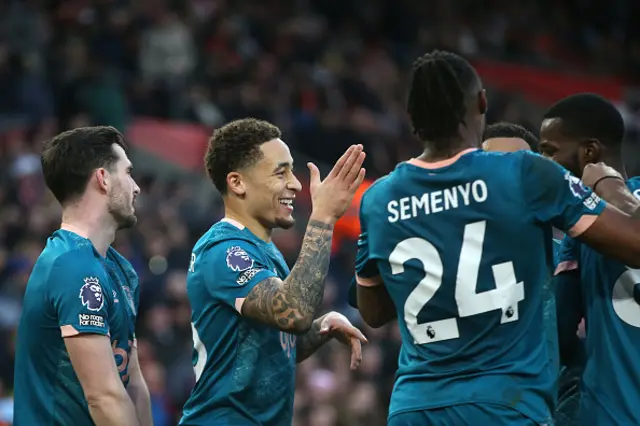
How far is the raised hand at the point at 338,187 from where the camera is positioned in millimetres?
4848

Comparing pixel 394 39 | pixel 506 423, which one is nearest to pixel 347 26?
pixel 394 39

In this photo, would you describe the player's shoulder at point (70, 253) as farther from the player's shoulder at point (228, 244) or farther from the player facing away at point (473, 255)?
the player facing away at point (473, 255)

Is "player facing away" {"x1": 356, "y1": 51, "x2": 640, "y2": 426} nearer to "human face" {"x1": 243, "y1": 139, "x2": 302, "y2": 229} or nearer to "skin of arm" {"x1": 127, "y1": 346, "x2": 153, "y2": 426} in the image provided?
"human face" {"x1": 243, "y1": 139, "x2": 302, "y2": 229}

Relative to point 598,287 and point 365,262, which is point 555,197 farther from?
point 365,262

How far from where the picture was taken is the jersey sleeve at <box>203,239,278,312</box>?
196 inches

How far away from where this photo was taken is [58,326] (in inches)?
194

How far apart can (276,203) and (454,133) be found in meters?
1.24

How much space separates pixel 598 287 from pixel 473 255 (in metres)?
0.78

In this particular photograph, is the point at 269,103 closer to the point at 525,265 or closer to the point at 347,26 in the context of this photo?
the point at 347,26

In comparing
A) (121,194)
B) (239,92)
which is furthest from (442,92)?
(239,92)

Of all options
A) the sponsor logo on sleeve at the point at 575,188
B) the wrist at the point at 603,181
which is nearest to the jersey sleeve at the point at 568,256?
the wrist at the point at 603,181

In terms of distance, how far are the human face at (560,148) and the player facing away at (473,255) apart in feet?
2.06

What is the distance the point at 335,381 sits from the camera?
11648 millimetres

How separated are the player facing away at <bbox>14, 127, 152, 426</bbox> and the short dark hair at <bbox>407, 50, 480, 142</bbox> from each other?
1.58m
